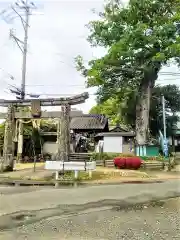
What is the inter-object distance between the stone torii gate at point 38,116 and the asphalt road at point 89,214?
7698 mm

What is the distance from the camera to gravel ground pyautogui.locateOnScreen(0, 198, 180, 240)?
638 cm

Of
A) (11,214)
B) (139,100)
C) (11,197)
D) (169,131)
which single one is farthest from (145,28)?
(11,214)

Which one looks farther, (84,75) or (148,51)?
(84,75)

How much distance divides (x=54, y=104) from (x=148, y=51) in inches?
555

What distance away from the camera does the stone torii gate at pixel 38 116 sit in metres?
20.3

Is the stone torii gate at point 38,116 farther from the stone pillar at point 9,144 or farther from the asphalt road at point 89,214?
the asphalt road at point 89,214

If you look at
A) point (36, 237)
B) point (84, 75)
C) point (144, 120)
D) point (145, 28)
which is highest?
point (145, 28)

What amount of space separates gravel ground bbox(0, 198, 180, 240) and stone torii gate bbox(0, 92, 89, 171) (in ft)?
37.1

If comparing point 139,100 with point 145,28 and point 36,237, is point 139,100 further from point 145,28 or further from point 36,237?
point 36,237

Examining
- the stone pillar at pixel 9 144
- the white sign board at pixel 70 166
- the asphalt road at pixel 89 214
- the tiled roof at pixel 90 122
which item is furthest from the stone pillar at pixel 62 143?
the tiled roof at pixel 90 122

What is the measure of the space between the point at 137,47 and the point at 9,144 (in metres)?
16.0

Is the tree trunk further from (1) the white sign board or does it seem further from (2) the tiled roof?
(1) the white sign board

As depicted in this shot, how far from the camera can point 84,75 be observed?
117 feet

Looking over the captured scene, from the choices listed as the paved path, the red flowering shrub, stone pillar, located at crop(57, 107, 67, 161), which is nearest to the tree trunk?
the red flowering shrub
